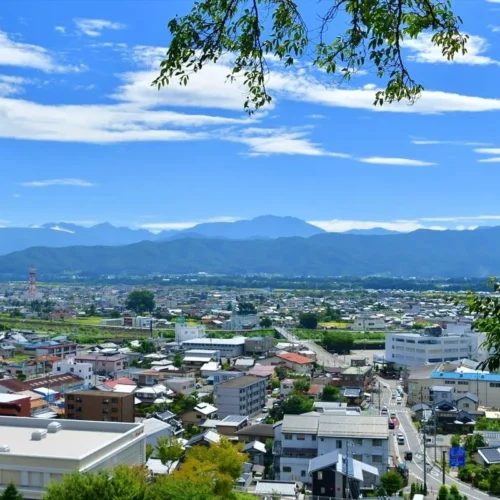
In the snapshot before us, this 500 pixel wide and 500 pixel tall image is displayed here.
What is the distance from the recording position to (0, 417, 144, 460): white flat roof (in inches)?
288

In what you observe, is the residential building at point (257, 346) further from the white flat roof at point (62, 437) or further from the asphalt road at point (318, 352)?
the white flat roof at point (62, 437)

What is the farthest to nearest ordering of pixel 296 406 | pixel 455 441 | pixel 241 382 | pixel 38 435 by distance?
pixel 241 382 → pixel 296 406 → pixel 455 441 → pixel 38 435

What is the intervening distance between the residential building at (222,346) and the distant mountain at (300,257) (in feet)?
296

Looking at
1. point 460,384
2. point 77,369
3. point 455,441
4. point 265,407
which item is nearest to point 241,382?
point 265,407

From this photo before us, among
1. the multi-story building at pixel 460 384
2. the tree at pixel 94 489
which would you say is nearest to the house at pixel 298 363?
the multi-story building at pixel 460 384

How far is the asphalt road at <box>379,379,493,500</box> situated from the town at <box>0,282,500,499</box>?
3 centimetres

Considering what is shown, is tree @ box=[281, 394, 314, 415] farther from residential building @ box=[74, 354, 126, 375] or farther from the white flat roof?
residential building @ box=[74, 354, 126, 375]

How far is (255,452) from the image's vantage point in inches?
413

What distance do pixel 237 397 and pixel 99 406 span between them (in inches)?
110

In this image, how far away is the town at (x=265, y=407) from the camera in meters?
8.39

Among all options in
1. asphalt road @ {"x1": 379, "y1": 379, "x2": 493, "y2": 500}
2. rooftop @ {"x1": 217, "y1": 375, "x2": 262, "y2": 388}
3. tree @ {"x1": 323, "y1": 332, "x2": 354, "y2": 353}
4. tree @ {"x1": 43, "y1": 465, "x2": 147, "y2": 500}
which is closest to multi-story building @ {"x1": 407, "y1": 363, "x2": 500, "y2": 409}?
asphalt road @ {"x1": 379, "y1": 379, "x2": 493, "y2": 500}

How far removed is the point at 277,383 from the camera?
1705 cm

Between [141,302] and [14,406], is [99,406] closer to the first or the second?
[14,406]

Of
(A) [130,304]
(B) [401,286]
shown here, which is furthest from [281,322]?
(B) [401,286]
